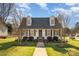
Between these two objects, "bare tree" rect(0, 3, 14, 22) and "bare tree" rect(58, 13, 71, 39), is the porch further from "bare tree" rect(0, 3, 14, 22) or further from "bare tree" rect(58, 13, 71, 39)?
"bare tree" rect(0, 3, 14, 22)

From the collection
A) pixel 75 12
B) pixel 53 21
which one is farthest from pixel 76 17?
pixel 53 21

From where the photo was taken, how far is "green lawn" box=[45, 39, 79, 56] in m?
5.12

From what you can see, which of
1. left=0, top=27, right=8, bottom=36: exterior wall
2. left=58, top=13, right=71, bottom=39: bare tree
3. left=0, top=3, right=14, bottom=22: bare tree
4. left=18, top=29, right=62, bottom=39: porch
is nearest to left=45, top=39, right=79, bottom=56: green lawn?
left=18, top=29, right=62, bottom=39: porch

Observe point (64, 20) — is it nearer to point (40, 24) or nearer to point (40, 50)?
point (40, 24)

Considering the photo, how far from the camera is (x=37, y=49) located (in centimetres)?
522

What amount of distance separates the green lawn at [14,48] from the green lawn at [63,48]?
357 millimetres

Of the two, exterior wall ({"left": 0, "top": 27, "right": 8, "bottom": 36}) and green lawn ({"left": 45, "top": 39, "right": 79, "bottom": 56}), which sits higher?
exterior wall ({"left": 0, "top": 27, "right": 8, "bottom": 36})

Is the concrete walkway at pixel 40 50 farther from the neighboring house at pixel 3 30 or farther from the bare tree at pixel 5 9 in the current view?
the bare tree at pixel 5 9

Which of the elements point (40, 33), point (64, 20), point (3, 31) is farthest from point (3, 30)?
point (64, 20)

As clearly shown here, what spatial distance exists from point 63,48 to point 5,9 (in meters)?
1.47

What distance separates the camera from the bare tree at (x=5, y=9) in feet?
16.9

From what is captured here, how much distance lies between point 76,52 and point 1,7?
5.97 feet

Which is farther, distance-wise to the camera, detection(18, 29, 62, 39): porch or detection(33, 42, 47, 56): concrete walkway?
detection(18, 29, 62, 39): porch

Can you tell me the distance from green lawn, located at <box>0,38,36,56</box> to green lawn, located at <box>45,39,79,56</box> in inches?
14.1
